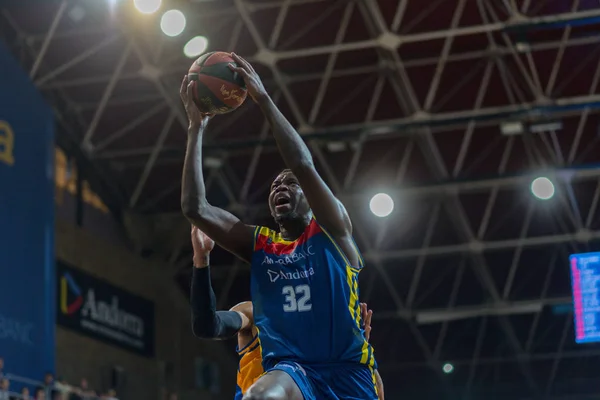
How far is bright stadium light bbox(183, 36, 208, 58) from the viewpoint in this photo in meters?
19.8

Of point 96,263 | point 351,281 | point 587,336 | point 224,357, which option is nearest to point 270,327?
point 351,281

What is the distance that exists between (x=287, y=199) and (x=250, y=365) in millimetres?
1363

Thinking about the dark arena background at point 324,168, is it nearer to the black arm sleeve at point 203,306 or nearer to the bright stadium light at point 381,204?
the bright stadium light at point 381,204

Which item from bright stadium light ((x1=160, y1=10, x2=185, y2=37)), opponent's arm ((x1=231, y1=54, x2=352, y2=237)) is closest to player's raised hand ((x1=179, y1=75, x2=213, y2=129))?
opponent's arm ((x1=231, y1=54, x2=352, y2=237))

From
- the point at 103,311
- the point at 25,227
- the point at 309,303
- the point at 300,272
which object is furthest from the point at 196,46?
the point at 309,303

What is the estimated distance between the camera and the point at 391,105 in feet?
71.7

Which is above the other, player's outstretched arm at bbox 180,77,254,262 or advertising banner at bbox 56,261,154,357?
advertising banner at bbox 56,261,154,357

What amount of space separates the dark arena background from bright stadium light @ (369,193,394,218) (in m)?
0.18

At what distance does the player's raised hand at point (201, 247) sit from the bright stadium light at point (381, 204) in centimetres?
1576

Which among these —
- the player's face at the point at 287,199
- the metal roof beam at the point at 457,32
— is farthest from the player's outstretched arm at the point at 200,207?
the metal roof beam at the point at 457,32

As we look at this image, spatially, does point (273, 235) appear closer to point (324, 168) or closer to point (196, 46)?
point (196, 46)

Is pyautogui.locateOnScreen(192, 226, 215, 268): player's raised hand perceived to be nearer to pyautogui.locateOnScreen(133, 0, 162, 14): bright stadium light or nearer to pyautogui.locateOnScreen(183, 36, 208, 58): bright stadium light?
pyautogui.locateOnScreen(133, 0, 162, 14): bright stadium light

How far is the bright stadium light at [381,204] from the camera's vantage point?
21.8 meters

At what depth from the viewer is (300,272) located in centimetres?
571
